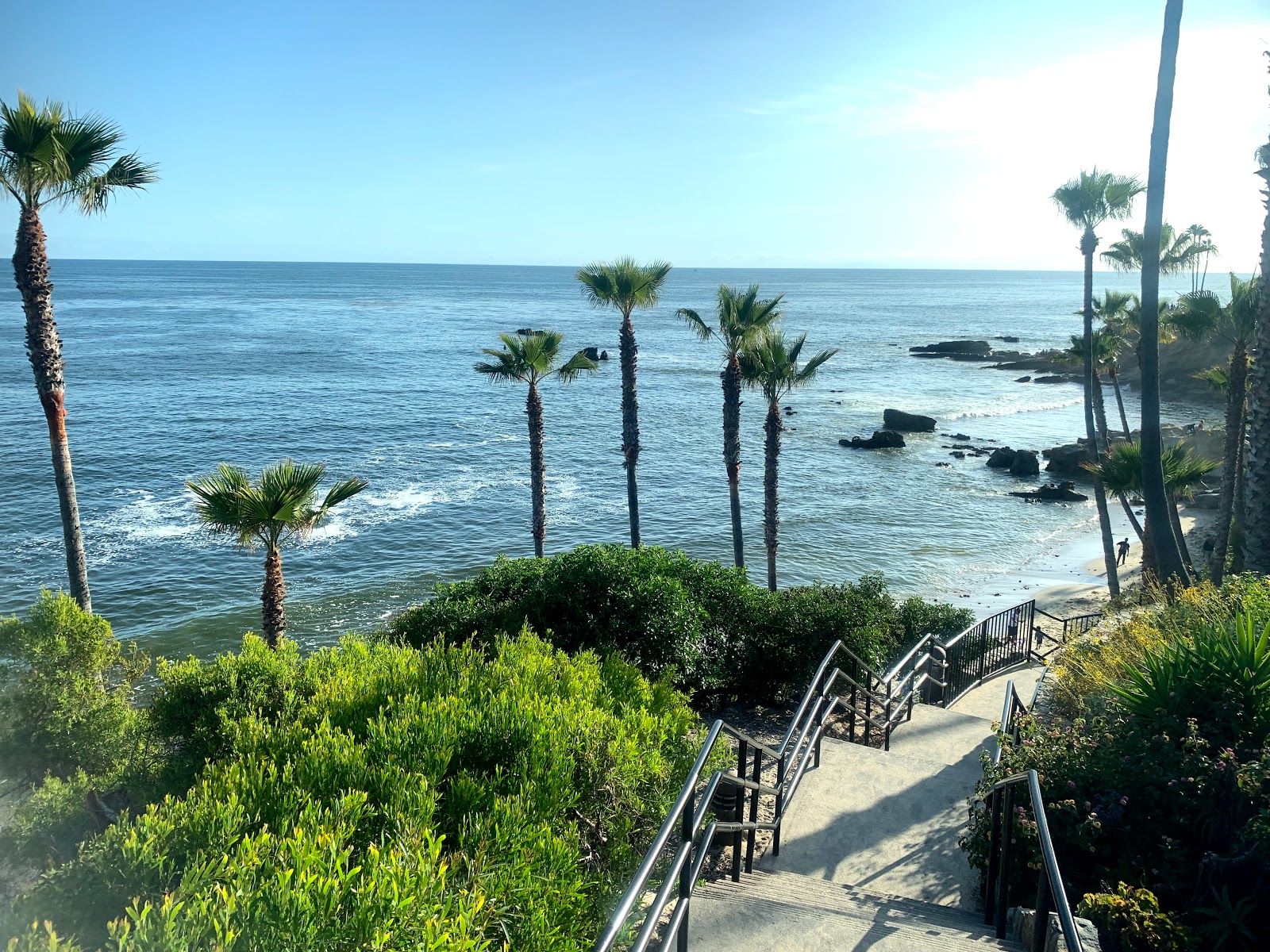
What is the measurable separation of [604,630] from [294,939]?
820cm

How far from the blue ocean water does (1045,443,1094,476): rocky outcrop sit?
3.65 metres

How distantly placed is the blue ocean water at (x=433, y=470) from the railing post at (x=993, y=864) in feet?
71.3

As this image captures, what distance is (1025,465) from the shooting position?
4469 cm

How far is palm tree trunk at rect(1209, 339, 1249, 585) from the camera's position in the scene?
752 inches

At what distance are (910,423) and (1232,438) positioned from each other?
1395 inches

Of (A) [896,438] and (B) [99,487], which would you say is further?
(A) [896,438]

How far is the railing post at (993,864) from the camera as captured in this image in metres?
5.93

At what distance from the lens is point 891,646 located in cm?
1608

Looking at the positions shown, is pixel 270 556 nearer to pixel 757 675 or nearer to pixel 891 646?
pixel 757 675

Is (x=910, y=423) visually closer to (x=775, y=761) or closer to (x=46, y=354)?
(x=46, y=354)

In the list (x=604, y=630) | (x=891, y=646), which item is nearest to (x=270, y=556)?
(x=604, y=630)

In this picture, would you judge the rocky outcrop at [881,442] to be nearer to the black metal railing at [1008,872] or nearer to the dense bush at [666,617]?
the dense bush at [666,617]

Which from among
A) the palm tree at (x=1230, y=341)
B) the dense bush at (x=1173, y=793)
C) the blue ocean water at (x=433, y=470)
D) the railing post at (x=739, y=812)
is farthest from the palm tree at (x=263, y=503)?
the palm tree at (x=1230, y=341)

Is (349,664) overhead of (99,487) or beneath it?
overhead
